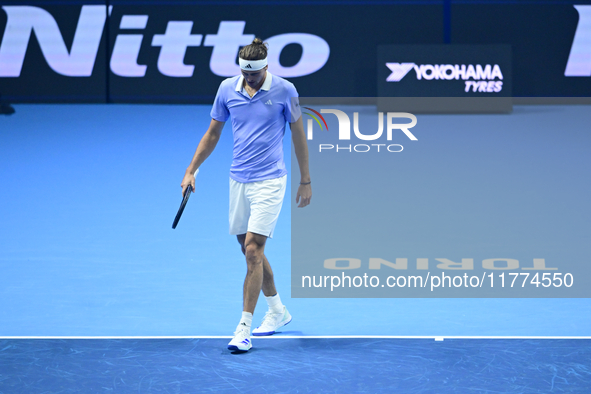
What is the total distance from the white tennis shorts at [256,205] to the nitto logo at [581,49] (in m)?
12.9

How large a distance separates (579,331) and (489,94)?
10487 millimetres

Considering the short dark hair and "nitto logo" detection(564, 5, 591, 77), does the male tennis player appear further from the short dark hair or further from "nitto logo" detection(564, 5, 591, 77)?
"nitto logo" detection(564, 5, 591, 77)

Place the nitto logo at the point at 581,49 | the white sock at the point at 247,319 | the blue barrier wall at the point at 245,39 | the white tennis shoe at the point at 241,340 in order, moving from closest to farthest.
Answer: the white tennis shoe at the point at 241,340
the white sock at the point at 247,319
the nitto logo at the point at 581,49
the blue barrier wall at the point at 245,39

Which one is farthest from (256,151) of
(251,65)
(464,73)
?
(464,73)

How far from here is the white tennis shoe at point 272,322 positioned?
482cm

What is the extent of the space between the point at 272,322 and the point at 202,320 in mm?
530

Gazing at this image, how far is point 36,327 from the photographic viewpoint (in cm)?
496

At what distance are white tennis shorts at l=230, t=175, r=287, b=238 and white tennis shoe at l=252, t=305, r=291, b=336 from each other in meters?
0.55

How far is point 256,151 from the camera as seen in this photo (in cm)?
465

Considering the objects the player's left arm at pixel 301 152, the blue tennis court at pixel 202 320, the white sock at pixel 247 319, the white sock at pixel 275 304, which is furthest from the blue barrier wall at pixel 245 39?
the white sock at pixel 247 319

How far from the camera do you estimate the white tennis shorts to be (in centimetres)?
460

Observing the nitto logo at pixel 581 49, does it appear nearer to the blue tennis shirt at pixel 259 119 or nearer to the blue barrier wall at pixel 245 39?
the blue barrier wall at pixel 245 39

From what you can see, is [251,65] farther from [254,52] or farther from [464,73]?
[464,73]

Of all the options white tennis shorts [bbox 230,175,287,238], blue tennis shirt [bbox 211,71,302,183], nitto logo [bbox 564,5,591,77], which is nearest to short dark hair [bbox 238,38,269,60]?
blue tennis shirt [bbox 211,71,302,183]
